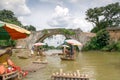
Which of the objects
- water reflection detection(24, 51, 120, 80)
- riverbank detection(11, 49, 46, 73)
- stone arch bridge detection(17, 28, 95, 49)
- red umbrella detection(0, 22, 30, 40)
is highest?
stone arch bridge detection(17, 28, 95, 49)


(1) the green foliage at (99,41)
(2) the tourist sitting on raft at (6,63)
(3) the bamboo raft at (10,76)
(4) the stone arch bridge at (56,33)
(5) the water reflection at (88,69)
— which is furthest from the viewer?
(4) the stone arch bridge at (56,33)

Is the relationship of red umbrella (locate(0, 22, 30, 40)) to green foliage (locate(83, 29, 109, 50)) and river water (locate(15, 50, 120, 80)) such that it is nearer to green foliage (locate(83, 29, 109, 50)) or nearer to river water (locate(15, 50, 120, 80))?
river water (locate(15, 50, 120, 80))

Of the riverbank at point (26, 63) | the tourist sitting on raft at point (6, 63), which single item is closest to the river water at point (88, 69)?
the riverbank at point (26, 63)

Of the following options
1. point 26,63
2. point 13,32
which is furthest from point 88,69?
point 13,32

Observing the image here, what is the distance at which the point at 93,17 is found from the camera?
184ft

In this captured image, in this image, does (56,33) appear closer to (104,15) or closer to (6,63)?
(104,15)

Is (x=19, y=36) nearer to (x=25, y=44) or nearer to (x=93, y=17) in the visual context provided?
(x=25, y=44)

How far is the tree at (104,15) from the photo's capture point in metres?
54.6

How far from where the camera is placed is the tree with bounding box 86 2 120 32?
179 feet

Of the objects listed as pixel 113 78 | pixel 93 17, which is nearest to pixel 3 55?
pixel 113 78

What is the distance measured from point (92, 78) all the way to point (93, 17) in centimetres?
4228

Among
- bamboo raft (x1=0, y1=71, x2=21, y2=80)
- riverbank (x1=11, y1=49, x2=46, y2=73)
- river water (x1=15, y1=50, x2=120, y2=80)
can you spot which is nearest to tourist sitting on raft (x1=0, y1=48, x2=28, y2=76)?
bamboo raft (x1=0, y1=71, x2=21, y2=80)

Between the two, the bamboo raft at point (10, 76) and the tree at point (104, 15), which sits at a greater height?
the tree at point (104, 15)

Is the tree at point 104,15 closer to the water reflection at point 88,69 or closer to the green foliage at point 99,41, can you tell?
the green foliage at point 99,41
